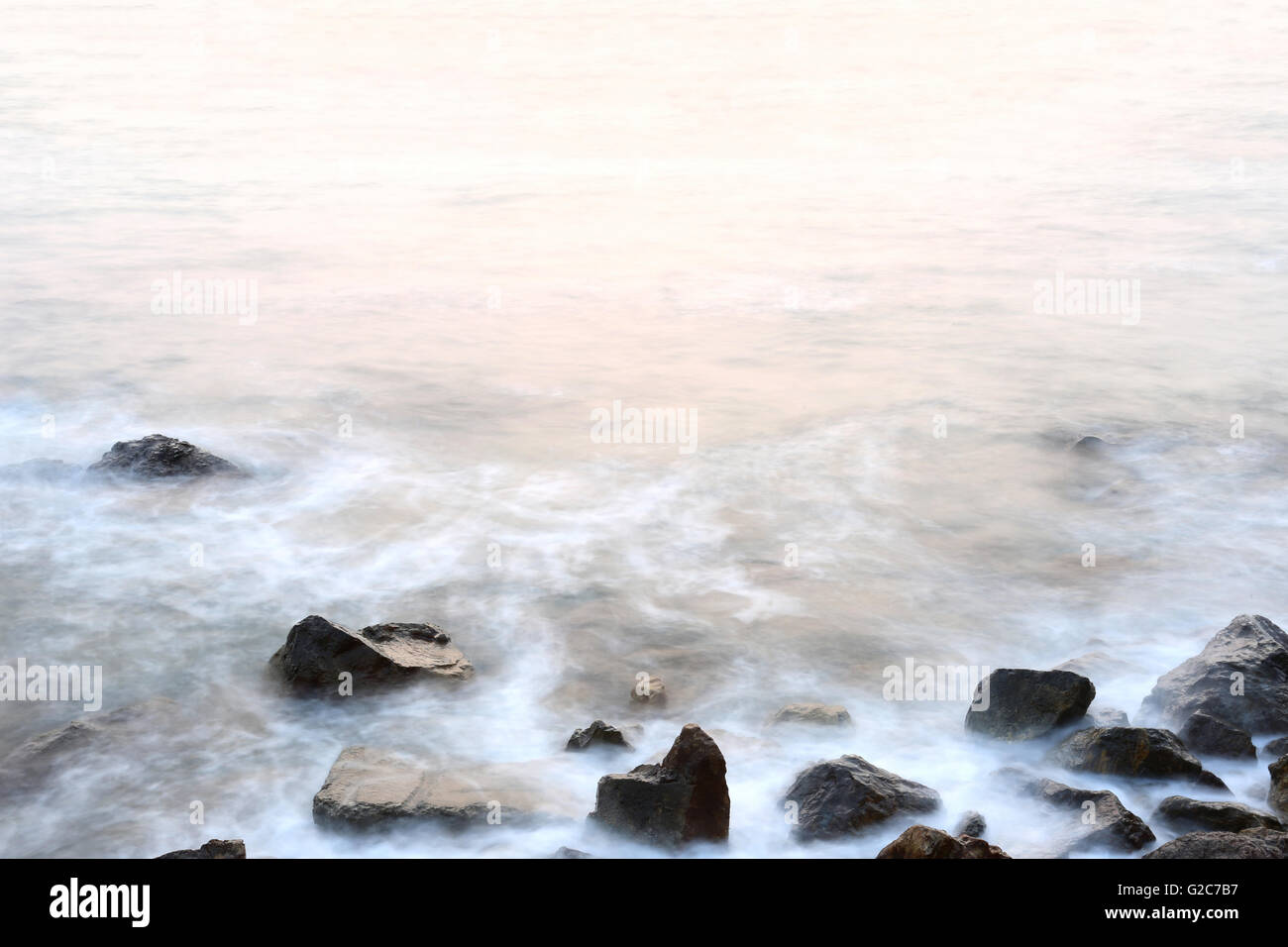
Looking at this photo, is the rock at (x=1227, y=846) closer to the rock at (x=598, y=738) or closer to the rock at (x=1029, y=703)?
the rock at (x=1029, y=703)

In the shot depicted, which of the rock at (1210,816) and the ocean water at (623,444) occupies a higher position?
the ocean water at (623,444)

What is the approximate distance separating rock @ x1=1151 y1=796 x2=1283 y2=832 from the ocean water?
179mm

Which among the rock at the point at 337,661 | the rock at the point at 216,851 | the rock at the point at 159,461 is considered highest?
the rock at the point at 159,461

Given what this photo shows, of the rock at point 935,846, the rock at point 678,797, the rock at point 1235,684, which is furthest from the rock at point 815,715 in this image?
the rock at point 935,846

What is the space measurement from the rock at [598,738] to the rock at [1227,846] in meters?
2.41

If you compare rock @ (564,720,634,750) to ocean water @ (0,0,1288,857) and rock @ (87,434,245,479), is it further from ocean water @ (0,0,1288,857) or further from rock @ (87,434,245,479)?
rock @ (87,434,245,479)

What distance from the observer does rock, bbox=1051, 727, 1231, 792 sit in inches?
213

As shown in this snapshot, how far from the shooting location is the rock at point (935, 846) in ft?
14.6

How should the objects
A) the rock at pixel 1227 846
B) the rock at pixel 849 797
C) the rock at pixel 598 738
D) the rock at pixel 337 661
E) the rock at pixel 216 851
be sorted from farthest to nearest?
1. the rock at pixel 337 661
2. the rock at pixel 598 738
3. the rock at pixel 849 797
4. the rock at pixel 216 851
5. the rock at pixel 1227 846

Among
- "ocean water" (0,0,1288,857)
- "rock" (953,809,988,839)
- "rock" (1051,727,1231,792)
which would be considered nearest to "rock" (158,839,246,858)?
"ocean water" (0,0,1288,857)

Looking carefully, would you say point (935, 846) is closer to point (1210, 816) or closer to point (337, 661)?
point (1210, 816)

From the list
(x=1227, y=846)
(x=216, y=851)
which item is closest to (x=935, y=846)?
(x=1227, y=846)
